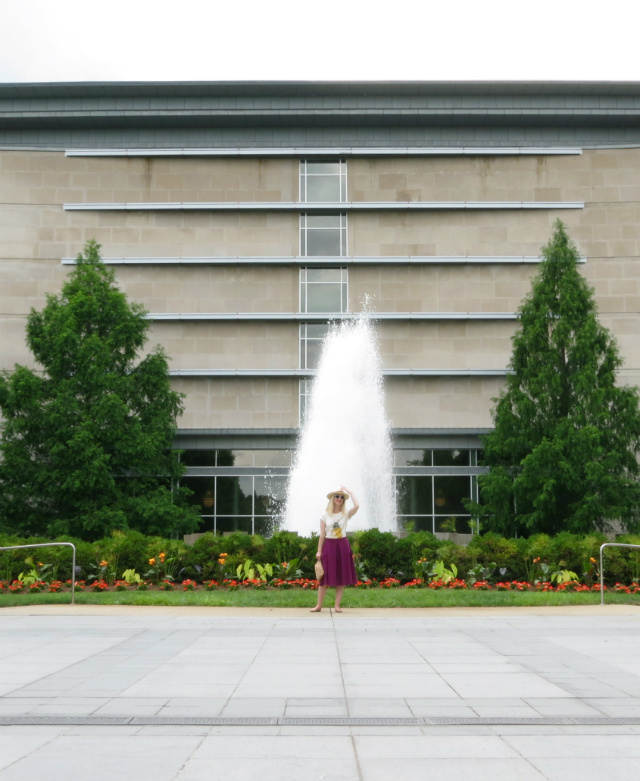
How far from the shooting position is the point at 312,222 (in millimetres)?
37688

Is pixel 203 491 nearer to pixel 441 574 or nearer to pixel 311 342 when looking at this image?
pixel 311 342

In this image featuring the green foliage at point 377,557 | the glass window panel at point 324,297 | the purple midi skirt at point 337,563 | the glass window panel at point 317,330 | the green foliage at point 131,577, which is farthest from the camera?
the glass window panel at point 324,297

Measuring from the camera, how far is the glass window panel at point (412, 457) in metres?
35.9

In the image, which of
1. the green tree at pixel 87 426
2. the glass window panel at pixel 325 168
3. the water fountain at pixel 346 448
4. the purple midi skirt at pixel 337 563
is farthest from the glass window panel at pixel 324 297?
the purple midi skirt at pixel 337 563

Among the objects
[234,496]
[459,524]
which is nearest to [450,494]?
[459,524]

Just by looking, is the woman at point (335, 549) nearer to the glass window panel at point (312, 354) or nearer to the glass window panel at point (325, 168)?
the glass window panel at point (312, 354)

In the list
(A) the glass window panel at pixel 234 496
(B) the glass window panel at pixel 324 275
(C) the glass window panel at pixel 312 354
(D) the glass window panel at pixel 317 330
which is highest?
(B) the glass window panel at pixel 324 275

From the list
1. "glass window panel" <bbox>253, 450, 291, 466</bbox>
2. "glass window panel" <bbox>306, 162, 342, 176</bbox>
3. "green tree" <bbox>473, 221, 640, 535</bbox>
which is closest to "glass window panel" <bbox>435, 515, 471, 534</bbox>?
"green tree" <bbox>473, 221, 640, 535</bbox>

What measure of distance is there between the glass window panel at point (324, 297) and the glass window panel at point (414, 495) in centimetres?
756

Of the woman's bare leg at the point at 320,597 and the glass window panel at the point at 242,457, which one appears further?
the glass window panel at the point at 242,457

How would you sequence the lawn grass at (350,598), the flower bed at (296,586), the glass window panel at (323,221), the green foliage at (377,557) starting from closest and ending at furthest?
the lawn grass at (350,598), the flower bed at (296,586), the green foliage at (377,557), the glass window panel at (323,221)

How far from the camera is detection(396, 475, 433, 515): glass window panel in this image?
35188 mm

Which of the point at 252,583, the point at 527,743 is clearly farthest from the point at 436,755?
the point at 252,583

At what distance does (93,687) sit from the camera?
283 inches
